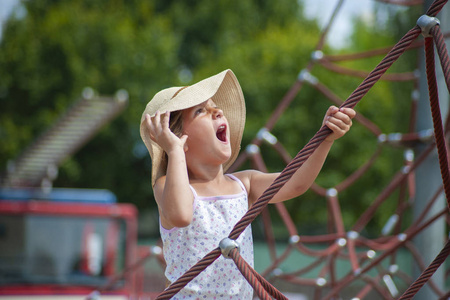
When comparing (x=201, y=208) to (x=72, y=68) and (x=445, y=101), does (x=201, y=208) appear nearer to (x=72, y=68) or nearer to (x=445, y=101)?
(x=445, y=101)

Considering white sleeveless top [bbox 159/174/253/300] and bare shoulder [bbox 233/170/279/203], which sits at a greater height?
bare shoulder [bbox 233/170/279/203]

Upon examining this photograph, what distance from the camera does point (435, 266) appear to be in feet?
3.64

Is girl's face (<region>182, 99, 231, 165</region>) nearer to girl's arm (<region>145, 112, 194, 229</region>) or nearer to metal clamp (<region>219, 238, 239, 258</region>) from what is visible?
girl's arm (<region>145, 112, 194, 229</region>)

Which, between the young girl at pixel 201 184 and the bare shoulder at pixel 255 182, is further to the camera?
the bare shoulder at pixel 255 182

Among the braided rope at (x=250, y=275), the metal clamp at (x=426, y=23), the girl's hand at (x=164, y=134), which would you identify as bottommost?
the braided rope at (x=250, y=275)

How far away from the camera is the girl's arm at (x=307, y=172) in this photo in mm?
1152

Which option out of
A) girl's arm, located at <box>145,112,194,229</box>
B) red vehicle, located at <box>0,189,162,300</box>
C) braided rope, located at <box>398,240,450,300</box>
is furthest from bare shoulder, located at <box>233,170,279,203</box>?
red vehicle, located at <box>0,189,162,300</box>

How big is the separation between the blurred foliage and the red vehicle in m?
4.87

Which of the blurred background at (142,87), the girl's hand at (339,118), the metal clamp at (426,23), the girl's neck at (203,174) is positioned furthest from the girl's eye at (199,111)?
the blurred background at (142,87)

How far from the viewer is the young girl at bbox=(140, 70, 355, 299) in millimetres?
1168

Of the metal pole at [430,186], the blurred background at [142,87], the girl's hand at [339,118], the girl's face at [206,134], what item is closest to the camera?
the girl's hand at [339,118]

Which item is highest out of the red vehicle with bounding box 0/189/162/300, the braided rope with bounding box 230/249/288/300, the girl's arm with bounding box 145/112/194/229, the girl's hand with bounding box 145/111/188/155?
the girl's hand with bounding box 145/111/188/155

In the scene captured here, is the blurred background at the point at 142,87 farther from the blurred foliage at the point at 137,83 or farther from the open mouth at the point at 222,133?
the open mouth at the point at 222,133

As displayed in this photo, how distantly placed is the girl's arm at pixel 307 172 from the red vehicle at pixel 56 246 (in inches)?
134
